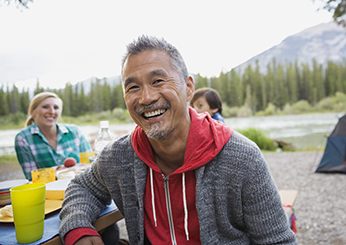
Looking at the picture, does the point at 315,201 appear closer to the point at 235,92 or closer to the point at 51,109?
the point at 51,109

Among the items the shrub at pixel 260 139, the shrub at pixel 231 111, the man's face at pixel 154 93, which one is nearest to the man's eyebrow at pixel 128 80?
the man's face at pixel 154 93

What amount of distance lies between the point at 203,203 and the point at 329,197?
12.0ft

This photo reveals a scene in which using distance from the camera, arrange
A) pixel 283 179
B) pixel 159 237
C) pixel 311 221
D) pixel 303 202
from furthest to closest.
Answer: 1. pixel 283 179
2. pixel 303 202
3. pixel 311 221
4. pixel 159 237

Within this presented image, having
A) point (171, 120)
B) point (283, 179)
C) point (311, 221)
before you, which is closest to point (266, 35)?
point (283, 179)

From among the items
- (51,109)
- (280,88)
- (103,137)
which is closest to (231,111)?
(280,88)

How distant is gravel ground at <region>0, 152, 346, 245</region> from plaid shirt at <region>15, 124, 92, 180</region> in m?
1.33

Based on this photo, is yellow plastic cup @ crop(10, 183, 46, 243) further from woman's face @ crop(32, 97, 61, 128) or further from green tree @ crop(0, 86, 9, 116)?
green tree @ crop(0, 86, 9, 116)

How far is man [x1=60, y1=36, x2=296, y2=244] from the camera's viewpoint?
0.84m

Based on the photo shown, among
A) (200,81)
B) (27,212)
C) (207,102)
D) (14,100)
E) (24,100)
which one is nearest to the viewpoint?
(27,212)

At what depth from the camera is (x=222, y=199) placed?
87cm

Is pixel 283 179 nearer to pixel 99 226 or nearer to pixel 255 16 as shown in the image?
pixel 255 16

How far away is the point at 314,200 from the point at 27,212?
3.95m

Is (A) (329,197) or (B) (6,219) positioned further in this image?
(A) (329,197)

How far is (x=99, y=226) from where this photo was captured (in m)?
1.00
